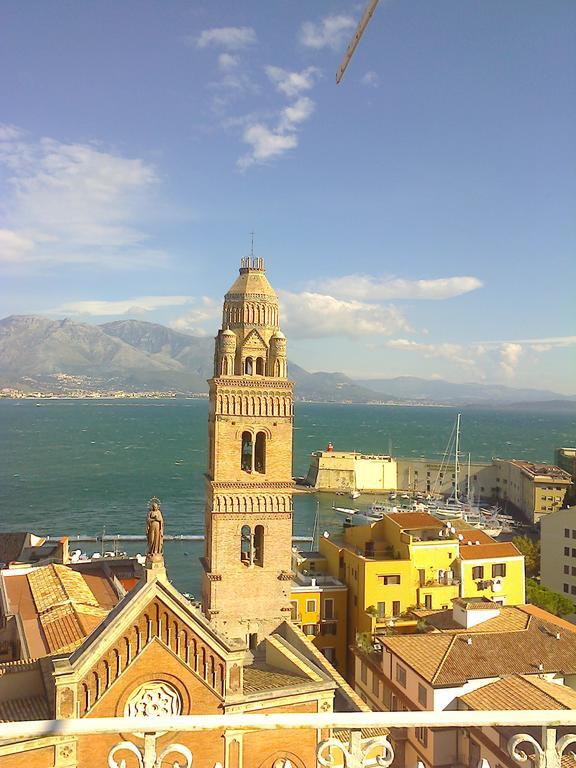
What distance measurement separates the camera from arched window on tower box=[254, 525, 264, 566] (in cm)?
2612

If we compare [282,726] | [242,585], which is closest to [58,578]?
[242,585]

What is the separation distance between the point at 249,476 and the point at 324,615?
34.5ft

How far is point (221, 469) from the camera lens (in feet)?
84.8

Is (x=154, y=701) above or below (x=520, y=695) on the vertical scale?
above

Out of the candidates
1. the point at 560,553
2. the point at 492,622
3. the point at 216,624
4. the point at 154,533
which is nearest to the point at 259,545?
the point at 216,624

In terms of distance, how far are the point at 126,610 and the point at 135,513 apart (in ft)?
233

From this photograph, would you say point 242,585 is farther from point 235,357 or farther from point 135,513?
point 135,513

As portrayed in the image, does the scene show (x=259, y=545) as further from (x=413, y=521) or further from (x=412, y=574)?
(x=413, y=521)

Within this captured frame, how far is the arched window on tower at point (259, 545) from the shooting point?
26.1 m

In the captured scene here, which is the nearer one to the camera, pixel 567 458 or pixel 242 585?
pixel 242 585

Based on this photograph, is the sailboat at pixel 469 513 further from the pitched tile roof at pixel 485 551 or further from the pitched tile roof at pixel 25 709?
the pitched tile roof at pixel 25 709

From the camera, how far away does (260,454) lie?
2727 centimetres

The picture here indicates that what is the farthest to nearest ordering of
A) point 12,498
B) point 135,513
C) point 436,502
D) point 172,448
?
point 172,448
point 436,502
point 12,498
point 135,513

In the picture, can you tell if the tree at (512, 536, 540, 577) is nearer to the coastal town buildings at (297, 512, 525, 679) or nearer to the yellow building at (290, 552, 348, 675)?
the coastal town buildings at (297, 512, 525, 679)
